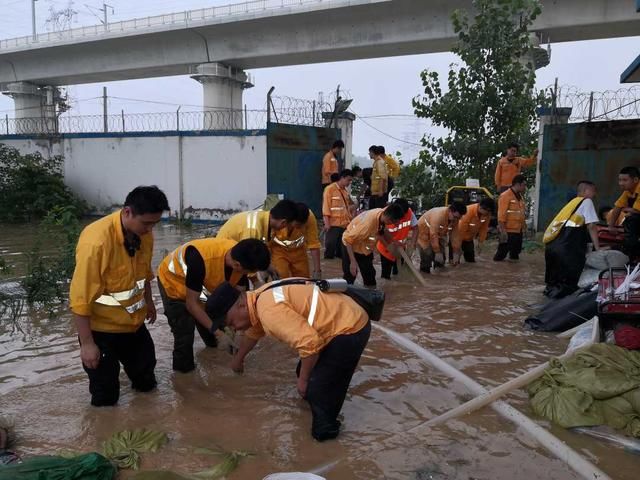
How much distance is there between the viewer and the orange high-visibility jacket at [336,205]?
27.9ft

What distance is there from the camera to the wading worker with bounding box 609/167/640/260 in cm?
643

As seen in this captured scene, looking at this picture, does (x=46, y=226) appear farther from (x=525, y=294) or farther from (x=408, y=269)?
(x=525, y=294)

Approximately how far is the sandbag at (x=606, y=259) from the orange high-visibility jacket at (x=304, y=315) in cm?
416

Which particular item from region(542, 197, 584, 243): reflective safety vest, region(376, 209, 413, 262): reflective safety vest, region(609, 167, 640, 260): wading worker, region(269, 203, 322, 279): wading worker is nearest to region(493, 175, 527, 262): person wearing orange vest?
region(609, 167, 640, 260): wading worker

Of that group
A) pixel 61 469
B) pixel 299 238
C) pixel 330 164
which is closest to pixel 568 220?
pixel 299 238

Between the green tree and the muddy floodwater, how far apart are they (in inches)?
269

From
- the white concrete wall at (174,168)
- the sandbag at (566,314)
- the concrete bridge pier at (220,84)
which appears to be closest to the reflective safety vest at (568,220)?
the sandbag at (566,314)

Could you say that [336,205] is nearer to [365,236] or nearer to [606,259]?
[365,236]

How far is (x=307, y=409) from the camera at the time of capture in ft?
12.8

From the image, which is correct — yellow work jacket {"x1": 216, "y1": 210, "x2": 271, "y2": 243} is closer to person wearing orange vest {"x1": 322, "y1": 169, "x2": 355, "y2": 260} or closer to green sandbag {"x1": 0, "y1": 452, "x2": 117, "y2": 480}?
green sandbag {"x1": 0, "y1": 452, "x2": 117, "y2": 480}

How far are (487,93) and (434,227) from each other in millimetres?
4991

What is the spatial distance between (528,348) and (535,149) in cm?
832

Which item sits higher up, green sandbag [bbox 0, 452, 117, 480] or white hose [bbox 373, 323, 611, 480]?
green sandbag [bbox 0, 452, 117, 480]

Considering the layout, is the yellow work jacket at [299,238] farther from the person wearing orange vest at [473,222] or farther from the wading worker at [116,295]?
the person wearing orange vest at [473,222]
